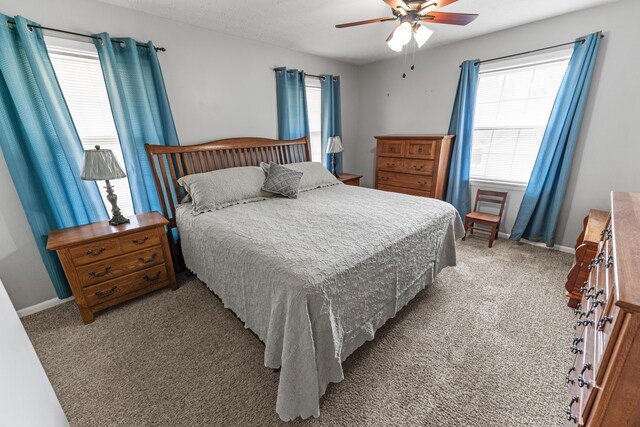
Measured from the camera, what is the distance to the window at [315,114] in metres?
3.75

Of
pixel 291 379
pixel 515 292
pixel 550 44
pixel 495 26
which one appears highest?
pixel 495 26

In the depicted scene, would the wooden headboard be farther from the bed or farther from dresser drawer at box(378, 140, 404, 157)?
dresser drawer at box(378, 140, 404, 157)

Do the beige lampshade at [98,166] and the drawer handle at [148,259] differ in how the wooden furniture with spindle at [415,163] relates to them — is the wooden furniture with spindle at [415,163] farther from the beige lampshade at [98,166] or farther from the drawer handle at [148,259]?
the beige lampshade at [98,166]

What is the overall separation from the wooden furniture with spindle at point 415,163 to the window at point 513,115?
427mm

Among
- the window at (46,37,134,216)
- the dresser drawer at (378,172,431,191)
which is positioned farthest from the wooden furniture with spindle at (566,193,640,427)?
the window at (46,37,134,216)

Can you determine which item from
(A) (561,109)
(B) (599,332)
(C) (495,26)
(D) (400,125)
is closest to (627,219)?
(B) (599,332)

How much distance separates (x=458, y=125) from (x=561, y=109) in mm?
996

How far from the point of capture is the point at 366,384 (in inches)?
Result: 57.6

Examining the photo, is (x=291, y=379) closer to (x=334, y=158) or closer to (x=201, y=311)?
(x=201, y=311)

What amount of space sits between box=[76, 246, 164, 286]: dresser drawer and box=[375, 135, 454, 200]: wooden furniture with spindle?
3.04 m

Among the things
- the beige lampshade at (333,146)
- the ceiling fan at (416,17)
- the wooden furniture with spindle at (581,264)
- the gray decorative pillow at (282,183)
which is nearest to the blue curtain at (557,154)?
the wooden furniture with spindle at (581,264)

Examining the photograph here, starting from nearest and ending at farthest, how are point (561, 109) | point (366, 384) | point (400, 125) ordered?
point (366, 384)
point (561, 109)
point (400, 125)

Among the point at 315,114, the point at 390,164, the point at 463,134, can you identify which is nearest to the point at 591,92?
the point at 463,134

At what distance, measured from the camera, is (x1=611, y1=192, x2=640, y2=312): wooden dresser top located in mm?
603
